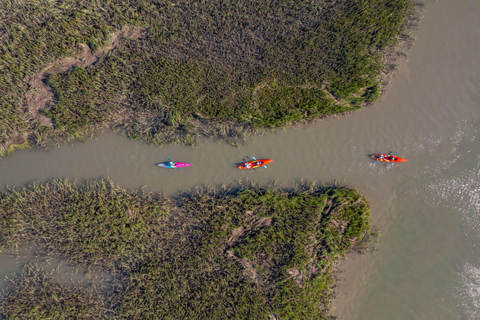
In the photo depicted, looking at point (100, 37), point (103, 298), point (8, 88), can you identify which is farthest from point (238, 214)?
point (8, 88)

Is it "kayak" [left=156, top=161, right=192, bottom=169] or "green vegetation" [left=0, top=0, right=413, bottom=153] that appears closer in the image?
"green vegetation" [left=0, top=0, right=413, bottom=153]

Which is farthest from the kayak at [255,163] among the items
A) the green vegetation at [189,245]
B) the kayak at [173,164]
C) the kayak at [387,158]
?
the kayak at [387,158]

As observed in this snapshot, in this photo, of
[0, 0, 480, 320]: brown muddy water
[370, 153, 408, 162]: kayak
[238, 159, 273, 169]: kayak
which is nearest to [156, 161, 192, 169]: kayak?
[238, 159, 273, 169]: kayak

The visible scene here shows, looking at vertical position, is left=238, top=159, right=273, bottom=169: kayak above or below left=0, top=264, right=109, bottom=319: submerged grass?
above

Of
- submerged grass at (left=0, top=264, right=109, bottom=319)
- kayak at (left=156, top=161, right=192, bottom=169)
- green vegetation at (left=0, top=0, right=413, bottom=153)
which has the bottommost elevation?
submerged grass at (left=0, top=264, right=109, bottom=319)

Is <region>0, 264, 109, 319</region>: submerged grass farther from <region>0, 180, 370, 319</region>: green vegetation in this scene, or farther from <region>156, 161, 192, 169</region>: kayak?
<region>156, 161, 192, 169</region>: kayak

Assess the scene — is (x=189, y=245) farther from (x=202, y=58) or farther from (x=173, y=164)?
(x=202, y=58)

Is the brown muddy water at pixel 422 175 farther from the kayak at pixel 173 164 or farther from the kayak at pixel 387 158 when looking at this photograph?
the kayak at pixel 173 164
